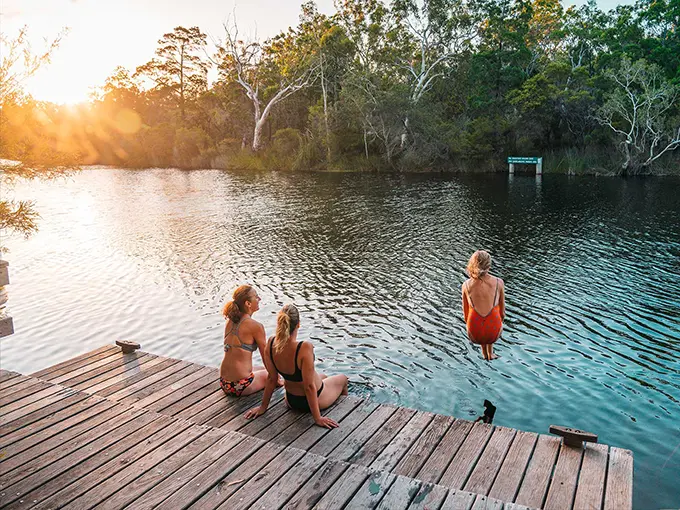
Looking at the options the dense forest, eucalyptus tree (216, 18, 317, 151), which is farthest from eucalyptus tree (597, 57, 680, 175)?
eucalyptus tree (216, 18, 317, 151)

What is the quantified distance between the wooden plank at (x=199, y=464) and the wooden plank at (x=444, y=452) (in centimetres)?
177

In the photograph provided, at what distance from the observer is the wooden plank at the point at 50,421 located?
562 cm

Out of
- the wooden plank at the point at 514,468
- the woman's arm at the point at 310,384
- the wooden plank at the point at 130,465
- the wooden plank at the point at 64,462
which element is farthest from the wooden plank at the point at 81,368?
the wooden plank at the point at 514,468

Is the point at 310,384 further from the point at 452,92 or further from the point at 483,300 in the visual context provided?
the point at 452,92

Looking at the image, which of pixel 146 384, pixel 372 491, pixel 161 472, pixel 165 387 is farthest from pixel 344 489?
pixel 146 384

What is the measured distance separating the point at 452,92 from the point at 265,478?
51.9m

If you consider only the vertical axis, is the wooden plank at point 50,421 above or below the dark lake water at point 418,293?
above

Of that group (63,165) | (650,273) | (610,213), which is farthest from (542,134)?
(63,165)

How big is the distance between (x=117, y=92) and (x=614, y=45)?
6840 centimetres

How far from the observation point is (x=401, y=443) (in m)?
6.21

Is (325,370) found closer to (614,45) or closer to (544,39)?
(614,45)

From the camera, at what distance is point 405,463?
19.1 ft

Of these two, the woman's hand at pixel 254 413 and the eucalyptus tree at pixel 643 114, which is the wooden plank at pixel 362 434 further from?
the eucalyptus tree at pixel 643 114

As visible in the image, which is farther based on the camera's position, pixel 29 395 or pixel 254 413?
pixel 29 395
